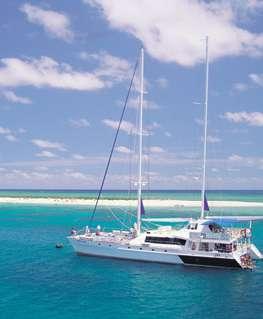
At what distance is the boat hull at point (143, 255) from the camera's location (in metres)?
38.3

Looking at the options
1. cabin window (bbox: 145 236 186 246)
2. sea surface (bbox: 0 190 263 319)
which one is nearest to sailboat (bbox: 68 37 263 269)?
cabin window (bbox: 145 236 186 246)

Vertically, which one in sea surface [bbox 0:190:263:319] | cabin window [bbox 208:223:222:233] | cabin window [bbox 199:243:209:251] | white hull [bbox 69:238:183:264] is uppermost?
cabin window [bbox 208:223:222:233]

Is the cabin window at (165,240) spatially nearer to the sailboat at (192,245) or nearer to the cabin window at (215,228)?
the sailboat at (192,245)

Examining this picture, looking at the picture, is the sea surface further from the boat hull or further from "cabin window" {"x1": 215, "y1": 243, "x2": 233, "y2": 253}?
"cabin window" {"x1": 215, "y1": 243, "x2": 233, "y2": 253}

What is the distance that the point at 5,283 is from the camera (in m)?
32.4

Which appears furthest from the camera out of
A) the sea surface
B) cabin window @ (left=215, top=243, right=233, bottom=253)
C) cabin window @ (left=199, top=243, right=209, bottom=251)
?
cabin window @ (left=199, top=243, right=209, bottom=251)

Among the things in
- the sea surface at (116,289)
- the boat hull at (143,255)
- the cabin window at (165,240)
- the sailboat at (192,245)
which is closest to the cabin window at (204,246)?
the sailboat at (192,245)

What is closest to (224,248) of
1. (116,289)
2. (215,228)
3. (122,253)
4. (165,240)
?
(215,228)

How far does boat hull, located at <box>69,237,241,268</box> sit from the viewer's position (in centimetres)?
3834

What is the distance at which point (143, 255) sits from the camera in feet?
133

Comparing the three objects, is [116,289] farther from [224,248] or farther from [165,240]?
[224,248]

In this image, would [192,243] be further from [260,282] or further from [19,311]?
[19,311]

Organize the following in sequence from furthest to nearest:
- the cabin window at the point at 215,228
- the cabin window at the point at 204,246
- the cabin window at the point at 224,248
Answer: the cabin window at the point at 215,228, the cabin window at the point at 204,246, the cabin window at the point at 224,248

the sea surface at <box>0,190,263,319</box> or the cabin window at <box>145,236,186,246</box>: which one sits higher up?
the cabin window at <box>145,236,186,246</box>
